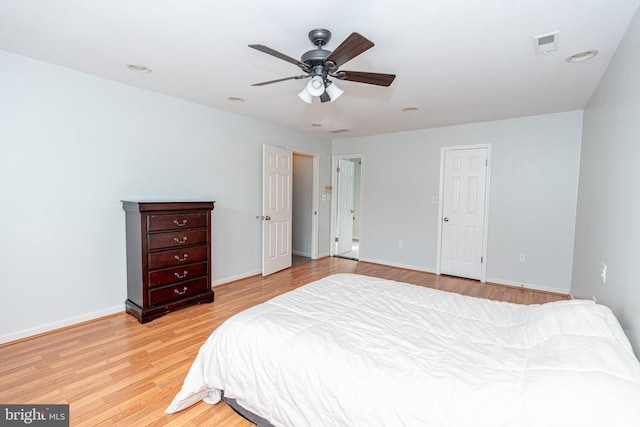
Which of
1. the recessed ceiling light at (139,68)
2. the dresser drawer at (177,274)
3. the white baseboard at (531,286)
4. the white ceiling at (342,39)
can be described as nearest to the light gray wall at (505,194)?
the white baseboard at (531,286)

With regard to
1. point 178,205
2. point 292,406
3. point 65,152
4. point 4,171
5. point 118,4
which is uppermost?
point 118,4

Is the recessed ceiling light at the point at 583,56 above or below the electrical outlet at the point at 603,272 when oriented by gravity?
above

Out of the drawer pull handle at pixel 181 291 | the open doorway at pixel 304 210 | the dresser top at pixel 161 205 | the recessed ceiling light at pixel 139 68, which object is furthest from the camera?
the open doorway at pixel 304 210

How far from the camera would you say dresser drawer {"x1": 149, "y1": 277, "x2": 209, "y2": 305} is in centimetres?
300

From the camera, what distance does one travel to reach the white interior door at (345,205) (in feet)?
20.3

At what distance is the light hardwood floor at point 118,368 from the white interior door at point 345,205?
3070 mm

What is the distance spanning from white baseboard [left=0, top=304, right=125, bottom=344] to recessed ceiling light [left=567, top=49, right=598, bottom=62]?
4688 millimetres

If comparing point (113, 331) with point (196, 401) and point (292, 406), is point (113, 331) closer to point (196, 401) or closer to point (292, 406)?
point (196, 401)

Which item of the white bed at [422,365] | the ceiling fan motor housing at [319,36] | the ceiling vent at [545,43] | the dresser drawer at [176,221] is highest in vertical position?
the ceiling vent at [545,43]

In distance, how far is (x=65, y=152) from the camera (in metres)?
2.72

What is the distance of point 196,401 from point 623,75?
138 inches

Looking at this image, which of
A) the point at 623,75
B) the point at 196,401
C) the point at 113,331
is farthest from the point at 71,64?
the point at 623,75

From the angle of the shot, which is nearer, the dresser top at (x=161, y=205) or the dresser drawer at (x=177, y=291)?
the dresser top at (x=161, y=205)

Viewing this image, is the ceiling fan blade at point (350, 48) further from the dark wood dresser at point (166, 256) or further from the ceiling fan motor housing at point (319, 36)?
the dark wood dresser at point (166, 256)
